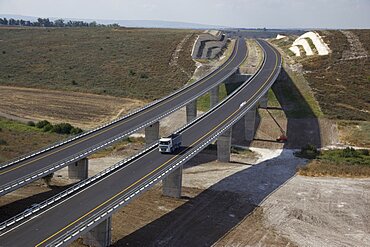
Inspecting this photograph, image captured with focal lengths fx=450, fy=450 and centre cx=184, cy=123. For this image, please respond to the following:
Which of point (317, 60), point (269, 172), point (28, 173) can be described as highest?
point (317, 60)

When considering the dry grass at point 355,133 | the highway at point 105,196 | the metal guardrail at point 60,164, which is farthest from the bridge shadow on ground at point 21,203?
the dry grass at point 355,133

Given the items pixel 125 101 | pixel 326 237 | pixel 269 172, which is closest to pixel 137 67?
pixel 125 101

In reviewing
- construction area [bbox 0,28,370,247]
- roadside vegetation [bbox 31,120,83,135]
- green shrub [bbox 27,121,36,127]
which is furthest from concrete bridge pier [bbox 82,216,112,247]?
green shrub [bbox 27,121,36,127]

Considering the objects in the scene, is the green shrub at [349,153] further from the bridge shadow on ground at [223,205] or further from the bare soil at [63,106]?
the bare soil at [63,106]

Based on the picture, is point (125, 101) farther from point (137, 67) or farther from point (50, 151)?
point (50, 151)

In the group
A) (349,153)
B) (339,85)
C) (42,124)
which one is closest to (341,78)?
(339,85)

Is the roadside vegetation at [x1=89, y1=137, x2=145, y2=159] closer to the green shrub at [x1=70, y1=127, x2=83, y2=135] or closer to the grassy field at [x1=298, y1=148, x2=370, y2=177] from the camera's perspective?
the green shrub at [x1=70, y1=127, x2=83, y2=135]

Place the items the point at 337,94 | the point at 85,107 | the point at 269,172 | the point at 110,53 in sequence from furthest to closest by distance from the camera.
→ 1. the point at 110,53
2. the point at 337,94
3. the point at 85,107
4. the point at 269,172
